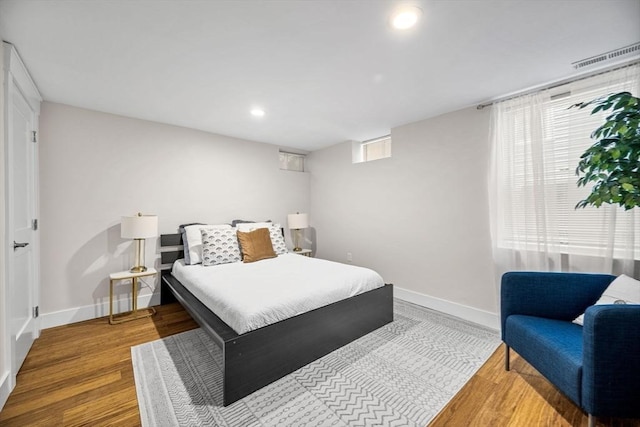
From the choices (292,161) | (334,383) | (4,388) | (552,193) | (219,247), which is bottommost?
(334,383)

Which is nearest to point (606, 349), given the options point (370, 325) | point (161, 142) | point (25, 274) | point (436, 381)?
point (436, 381)

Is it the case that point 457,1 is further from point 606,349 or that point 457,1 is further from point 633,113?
point 606,349

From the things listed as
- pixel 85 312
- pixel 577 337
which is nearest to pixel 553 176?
pixel 577 337

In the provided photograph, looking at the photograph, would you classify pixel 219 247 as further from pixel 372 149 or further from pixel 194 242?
pixel 372 149

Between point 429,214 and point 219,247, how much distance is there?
271 cm

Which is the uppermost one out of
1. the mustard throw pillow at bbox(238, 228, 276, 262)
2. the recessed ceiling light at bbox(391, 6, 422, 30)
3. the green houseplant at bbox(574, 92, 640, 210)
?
the recessed ceiling light at bbox(391, 6, 422, 30)

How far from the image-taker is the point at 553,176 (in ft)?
7.77

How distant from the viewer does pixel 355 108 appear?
9.87 ft

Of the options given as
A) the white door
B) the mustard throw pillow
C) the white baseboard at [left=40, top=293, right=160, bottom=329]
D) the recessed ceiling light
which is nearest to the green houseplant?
the recessed ceiling light

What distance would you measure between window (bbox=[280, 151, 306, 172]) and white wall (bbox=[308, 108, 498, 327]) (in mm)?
958

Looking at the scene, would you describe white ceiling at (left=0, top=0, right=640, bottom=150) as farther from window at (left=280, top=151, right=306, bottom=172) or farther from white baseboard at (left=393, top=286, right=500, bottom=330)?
white baseboard at (left=393, top=286, right=500, bottom=330)

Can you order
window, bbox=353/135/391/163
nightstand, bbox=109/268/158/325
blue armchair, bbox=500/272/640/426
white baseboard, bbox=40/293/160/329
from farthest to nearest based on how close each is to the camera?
1. window, bbox=353/135/391/163
2. nightstand, bbox=109/268/158/325
3. white baseboard, bbox=40/293/160/329
4. blue armchair, bbox=500/272/640/426

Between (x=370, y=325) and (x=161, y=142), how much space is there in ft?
11.4

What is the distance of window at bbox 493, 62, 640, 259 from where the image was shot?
2080mm
